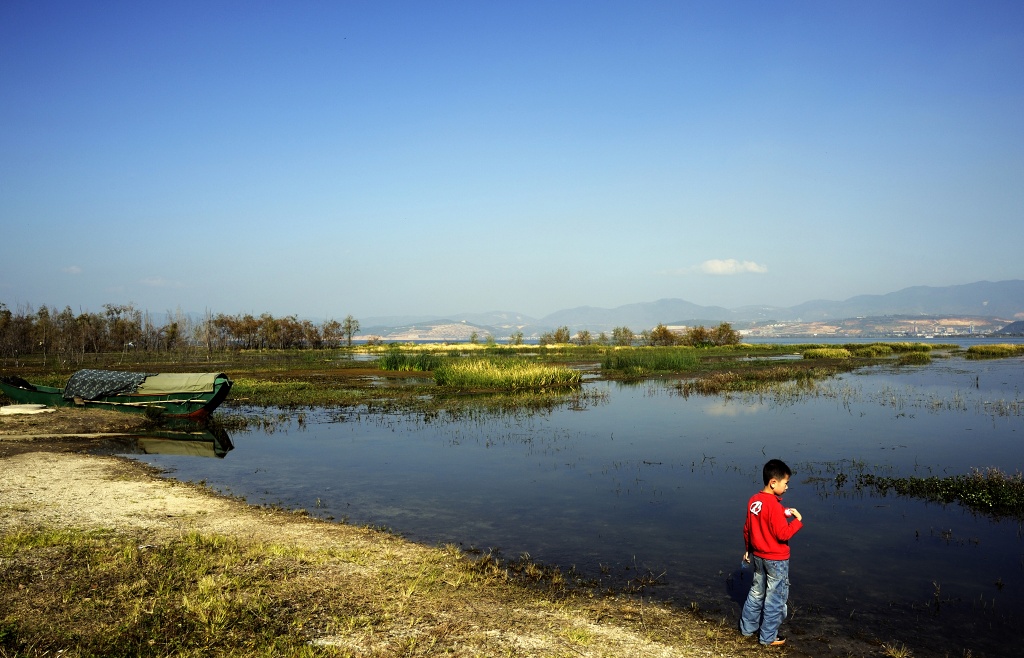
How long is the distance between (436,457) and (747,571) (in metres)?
9.35

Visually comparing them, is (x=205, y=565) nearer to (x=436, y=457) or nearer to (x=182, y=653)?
(x=182, y=653)

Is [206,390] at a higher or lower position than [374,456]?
higher

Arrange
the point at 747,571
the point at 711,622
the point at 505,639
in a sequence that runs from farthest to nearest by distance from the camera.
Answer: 1. the point at 747,571
2. the point at 711,622
3. the point at 505,639

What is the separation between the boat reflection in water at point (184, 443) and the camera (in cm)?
1723

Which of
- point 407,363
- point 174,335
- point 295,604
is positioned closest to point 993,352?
point 407,363

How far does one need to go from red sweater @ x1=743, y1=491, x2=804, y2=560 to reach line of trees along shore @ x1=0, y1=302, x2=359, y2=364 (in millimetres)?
71154

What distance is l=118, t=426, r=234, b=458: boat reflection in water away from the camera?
56.5 feet

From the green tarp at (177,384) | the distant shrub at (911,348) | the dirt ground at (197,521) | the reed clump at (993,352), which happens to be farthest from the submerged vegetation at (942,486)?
the distant shrub at (911,348)

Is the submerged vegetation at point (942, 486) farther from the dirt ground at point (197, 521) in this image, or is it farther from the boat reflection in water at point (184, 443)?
the boat reflection in water at point (184, 443)

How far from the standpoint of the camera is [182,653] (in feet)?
17.7

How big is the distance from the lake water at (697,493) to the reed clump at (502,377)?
851cm

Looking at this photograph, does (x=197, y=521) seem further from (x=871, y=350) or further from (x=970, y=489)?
(x=871, y=350)

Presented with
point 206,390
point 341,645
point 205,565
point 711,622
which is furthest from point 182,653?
point 206,390

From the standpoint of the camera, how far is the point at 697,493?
1227 centimetres
